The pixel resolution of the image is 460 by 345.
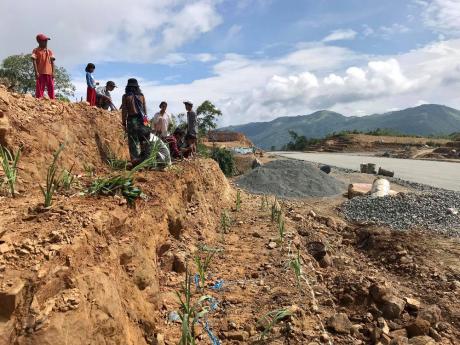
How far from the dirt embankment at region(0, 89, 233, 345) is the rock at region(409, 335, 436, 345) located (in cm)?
256

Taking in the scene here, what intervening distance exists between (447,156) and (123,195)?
2849 cm

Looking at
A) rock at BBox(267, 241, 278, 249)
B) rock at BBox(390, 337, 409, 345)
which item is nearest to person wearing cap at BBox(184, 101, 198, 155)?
rock at BBox(267, 241, 278, 249)

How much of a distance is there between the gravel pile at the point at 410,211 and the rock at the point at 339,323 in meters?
5.56

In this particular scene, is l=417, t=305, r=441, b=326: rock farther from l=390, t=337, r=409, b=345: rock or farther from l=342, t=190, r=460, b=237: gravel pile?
l=342, t=190, r=460, b=237: gravel pile

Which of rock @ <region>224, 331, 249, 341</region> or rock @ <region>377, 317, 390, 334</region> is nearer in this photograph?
rock @ <region>224, 331, 249, 341</region>

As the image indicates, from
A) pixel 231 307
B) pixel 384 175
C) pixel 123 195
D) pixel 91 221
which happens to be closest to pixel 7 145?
pixel 123 195

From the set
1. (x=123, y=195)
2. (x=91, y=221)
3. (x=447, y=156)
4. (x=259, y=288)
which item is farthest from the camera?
(x=447, y=156)

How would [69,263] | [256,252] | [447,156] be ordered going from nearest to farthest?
[69,263] < [256,252] < [447,156]

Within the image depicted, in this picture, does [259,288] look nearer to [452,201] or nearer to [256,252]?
[256,252]

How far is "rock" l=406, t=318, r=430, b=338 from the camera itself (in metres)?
4.49

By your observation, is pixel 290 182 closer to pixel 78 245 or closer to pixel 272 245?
pixel 272 245

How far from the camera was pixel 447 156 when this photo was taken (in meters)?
28.0

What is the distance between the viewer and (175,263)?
4.95 m

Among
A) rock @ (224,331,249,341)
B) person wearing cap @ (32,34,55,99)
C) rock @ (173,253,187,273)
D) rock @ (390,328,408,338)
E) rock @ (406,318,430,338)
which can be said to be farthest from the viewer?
person wearing cap @ (32,34,55,99)
